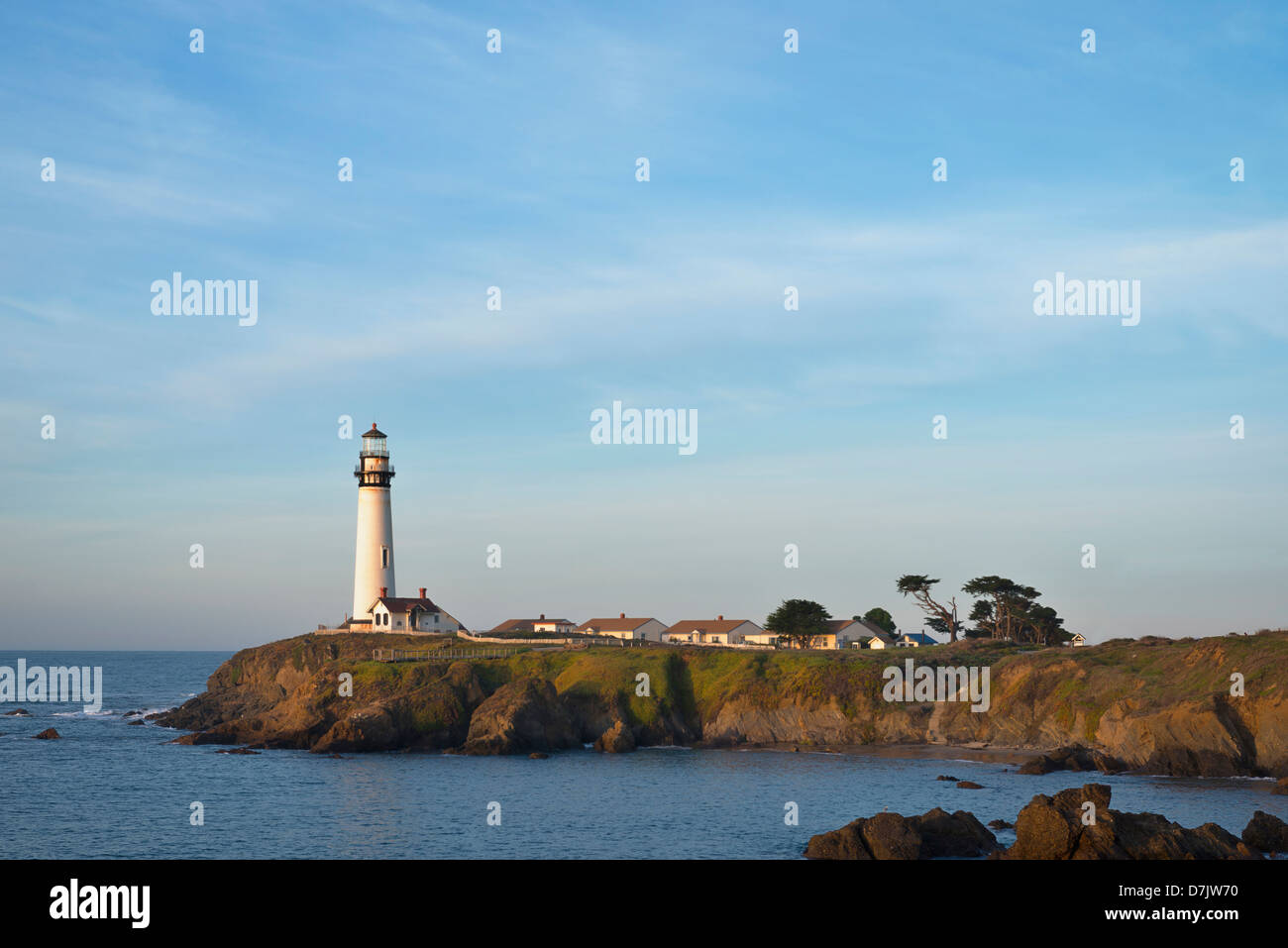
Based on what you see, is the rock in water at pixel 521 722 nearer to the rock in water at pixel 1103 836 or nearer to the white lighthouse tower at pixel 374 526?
the white lighthouse tower at pixel 374 526

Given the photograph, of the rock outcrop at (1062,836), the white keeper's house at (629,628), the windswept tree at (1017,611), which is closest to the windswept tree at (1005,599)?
the windswept tree at (1017,611)

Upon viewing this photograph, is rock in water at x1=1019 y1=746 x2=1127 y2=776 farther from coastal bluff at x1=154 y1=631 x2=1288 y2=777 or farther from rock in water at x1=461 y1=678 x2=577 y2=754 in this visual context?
rock in water at x1=461 y1=678 x2=577 y2=754

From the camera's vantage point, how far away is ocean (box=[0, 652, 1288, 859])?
1802 inches

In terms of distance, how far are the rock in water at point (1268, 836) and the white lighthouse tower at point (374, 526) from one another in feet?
287

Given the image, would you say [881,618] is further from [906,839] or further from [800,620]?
[906,839]

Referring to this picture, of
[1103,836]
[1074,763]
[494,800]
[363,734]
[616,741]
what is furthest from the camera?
[363,734]

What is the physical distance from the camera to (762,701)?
282 feet

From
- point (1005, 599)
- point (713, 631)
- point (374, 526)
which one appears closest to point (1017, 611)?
point (1005, 599)

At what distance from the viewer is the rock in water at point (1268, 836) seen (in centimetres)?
4009

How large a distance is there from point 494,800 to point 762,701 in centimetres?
3357

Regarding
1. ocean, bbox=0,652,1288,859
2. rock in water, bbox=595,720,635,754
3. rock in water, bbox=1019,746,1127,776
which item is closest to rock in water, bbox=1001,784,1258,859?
ocean, bbox=0,652,1288,859
